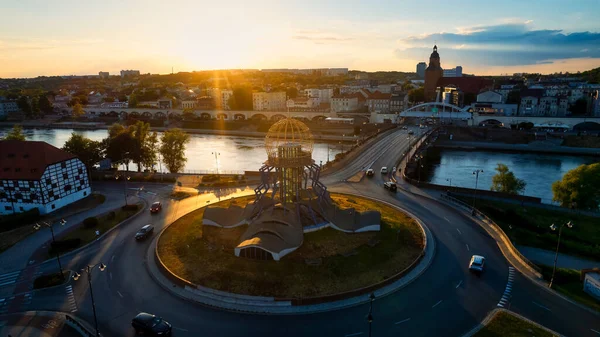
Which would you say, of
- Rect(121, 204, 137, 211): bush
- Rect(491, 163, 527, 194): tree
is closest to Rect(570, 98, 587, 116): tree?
Rect(491, 163, 527, 194): tree

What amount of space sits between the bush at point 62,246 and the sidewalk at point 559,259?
37020 mm

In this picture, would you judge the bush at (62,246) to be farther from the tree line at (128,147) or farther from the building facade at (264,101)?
the building facade at (264,101)

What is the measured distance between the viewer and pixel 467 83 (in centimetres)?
13525

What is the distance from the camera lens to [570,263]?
28.1 m

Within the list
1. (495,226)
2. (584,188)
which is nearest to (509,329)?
(495,226)

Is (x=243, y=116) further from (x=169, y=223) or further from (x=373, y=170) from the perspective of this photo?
(x=169, y=223)

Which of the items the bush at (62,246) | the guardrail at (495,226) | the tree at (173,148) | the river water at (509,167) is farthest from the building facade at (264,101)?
the bush at (62,246)

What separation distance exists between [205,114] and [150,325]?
4506 inches

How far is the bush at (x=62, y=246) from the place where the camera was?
1135 inches

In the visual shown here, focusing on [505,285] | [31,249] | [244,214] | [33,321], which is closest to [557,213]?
[505,285]

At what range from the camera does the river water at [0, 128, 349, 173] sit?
69.6 m

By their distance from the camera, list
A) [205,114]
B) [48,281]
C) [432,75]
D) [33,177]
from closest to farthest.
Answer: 1. [48,281]
2. [33,177]
3. [205,114]
4. [432,75]

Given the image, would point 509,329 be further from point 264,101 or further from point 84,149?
point 264,101

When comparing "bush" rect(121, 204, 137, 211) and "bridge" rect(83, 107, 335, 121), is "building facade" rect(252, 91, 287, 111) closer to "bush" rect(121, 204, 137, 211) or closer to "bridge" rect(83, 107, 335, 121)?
"bridge" rect(83, 107, 335, 121)
